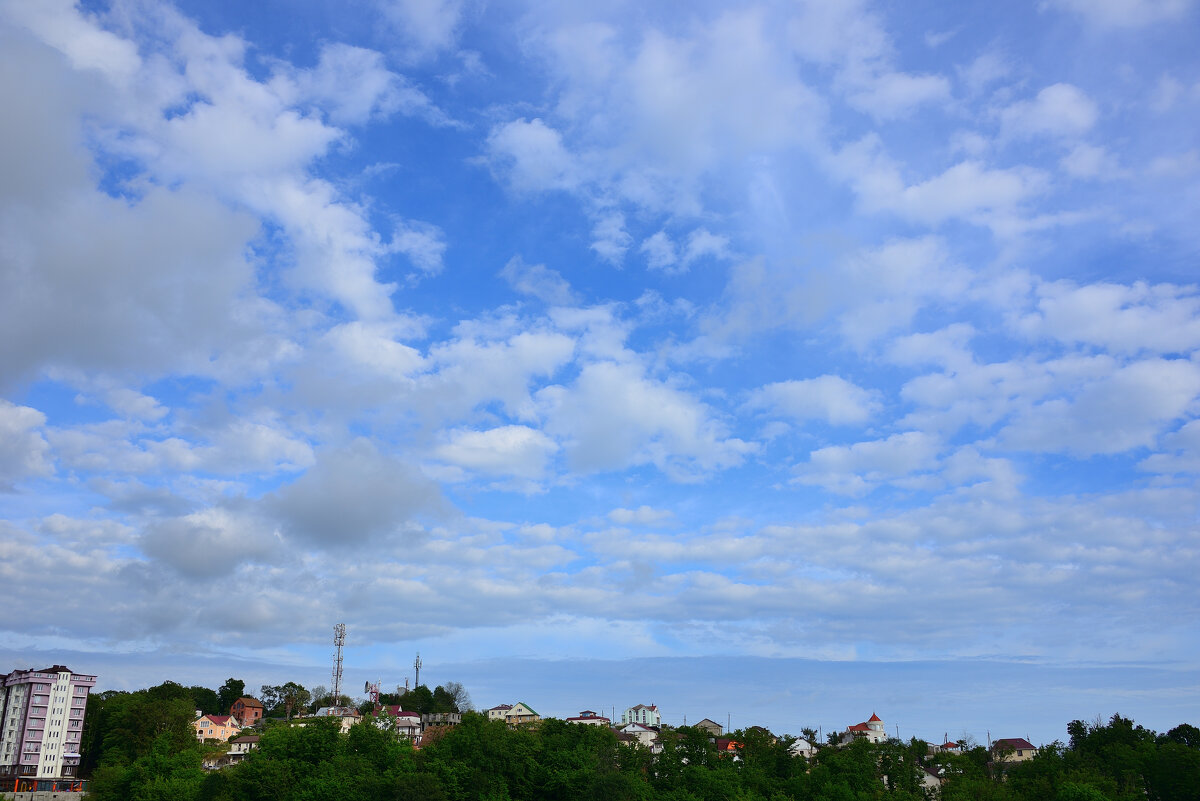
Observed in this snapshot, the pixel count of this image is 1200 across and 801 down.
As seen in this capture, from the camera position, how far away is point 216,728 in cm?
12988

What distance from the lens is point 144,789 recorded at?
233ft

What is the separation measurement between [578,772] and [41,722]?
3113 inches

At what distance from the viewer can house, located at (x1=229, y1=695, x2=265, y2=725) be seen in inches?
5699

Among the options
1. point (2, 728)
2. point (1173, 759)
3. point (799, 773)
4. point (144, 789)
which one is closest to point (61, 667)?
point (2, 728)

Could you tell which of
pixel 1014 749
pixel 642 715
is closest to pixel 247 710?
pixel 642 715

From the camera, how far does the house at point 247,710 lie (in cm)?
14475

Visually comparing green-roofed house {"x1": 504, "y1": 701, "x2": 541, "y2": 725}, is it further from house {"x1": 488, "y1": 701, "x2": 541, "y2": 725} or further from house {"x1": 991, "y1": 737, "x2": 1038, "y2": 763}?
house {"x1": 991, "y1": 737, "x2": 1038, "y2": 763}

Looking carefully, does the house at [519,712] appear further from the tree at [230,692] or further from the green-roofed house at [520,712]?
the tree at [230,692]

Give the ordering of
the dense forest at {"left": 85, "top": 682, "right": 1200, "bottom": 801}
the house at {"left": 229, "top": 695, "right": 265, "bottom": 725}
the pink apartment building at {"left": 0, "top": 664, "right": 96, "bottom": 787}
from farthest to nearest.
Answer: the house at {"left": 229, "top": 695, "right": 265, "bottom": 725}, the pink apartment building at {"left": 0, "top": 664, "right": 96, "bottom": 787}, the dense forest at {"left": 85, "top": 682, "right": 1200, "bottom": 801}

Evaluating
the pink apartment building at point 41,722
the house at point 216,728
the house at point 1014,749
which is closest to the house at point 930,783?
the house at point 1014,749

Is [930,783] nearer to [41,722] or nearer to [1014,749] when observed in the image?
[1014,749]

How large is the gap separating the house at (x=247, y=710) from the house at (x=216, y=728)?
11.4 m

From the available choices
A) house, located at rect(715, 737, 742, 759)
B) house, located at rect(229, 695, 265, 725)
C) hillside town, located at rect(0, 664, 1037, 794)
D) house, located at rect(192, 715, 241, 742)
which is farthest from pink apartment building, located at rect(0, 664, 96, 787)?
house, located at rect(715, 737, 742, 759)

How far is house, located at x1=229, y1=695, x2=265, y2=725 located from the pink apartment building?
122 ft
